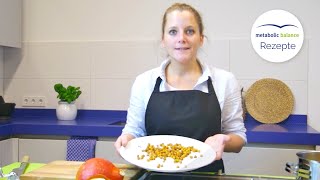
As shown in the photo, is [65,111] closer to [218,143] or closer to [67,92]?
[67,92]

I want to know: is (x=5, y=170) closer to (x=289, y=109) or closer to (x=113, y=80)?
(x=113, y=80)

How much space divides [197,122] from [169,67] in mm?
226

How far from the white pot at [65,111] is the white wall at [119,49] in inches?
6.7

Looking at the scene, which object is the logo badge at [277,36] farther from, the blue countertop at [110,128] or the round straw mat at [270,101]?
the blue countertop at [110,128]

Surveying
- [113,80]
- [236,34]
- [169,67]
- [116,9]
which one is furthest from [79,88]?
[169,67]

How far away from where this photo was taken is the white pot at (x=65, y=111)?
2.26 meters

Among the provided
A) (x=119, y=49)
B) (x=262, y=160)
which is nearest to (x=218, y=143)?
(x=262, y=160)

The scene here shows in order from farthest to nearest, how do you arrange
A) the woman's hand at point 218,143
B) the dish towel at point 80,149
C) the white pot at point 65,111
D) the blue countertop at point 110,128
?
the white pot at point 65,111 → the dish towel at point 80,149 → the blue countertop at point 110,128 → the woman's hand at point 218,143

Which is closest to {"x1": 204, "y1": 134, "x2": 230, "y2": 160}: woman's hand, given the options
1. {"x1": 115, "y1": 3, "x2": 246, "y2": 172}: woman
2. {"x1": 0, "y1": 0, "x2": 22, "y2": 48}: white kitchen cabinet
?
{"x1": 115, "y1": 3, "x2": 246, "y2": 172}: woman

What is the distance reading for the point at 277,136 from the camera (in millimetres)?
1794

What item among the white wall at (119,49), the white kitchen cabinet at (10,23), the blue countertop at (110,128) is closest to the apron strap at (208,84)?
the blue countertop at (110,128)

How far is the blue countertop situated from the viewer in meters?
1.79

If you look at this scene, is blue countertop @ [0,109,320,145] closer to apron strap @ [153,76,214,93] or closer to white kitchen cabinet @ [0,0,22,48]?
white kitchen cabinet @ [0,0,22,48]

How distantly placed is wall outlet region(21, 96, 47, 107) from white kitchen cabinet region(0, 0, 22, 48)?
13.9 inches
